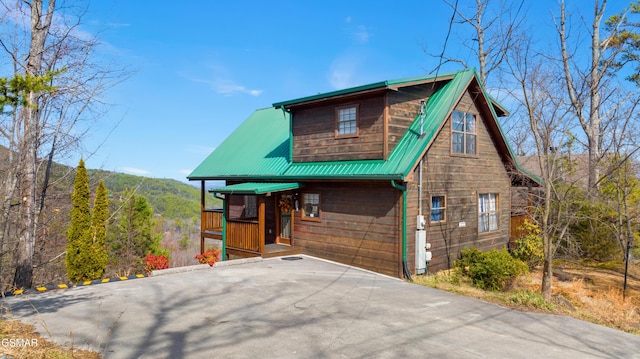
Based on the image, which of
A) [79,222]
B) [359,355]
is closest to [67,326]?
[359,355]

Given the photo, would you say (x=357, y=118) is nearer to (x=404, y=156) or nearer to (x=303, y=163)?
(x=404, y=156)

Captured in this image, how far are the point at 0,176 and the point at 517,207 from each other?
19855 millimetres

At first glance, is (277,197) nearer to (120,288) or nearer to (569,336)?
(120,288)

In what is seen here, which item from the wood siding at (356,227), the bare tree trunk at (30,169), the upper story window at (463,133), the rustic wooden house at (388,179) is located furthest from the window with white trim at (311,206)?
the bare tree trunk at (30,169)

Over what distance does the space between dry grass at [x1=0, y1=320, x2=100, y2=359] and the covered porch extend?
24.4 ft

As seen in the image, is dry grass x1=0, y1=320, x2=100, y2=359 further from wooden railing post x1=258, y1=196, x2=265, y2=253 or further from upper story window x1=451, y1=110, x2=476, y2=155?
upper story window x1=451, y1=110, x2=476, y2=155

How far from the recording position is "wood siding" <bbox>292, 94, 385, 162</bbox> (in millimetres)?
11867

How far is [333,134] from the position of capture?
1305cm

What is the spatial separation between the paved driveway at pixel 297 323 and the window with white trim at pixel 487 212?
5701 mm

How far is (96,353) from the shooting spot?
5.36 metres

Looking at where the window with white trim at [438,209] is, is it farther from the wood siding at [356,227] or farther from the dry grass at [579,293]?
the wood siding at [356,227]

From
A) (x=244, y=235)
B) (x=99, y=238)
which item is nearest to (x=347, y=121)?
(x=244, y=235)

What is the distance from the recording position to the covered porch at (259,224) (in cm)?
1324

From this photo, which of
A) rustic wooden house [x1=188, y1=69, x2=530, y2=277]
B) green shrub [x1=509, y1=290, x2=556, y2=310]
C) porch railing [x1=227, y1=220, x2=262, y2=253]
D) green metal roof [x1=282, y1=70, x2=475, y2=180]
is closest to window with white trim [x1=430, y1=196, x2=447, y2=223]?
rustic wooden house [x1=188, y1=69, x2=530, y2=277]
